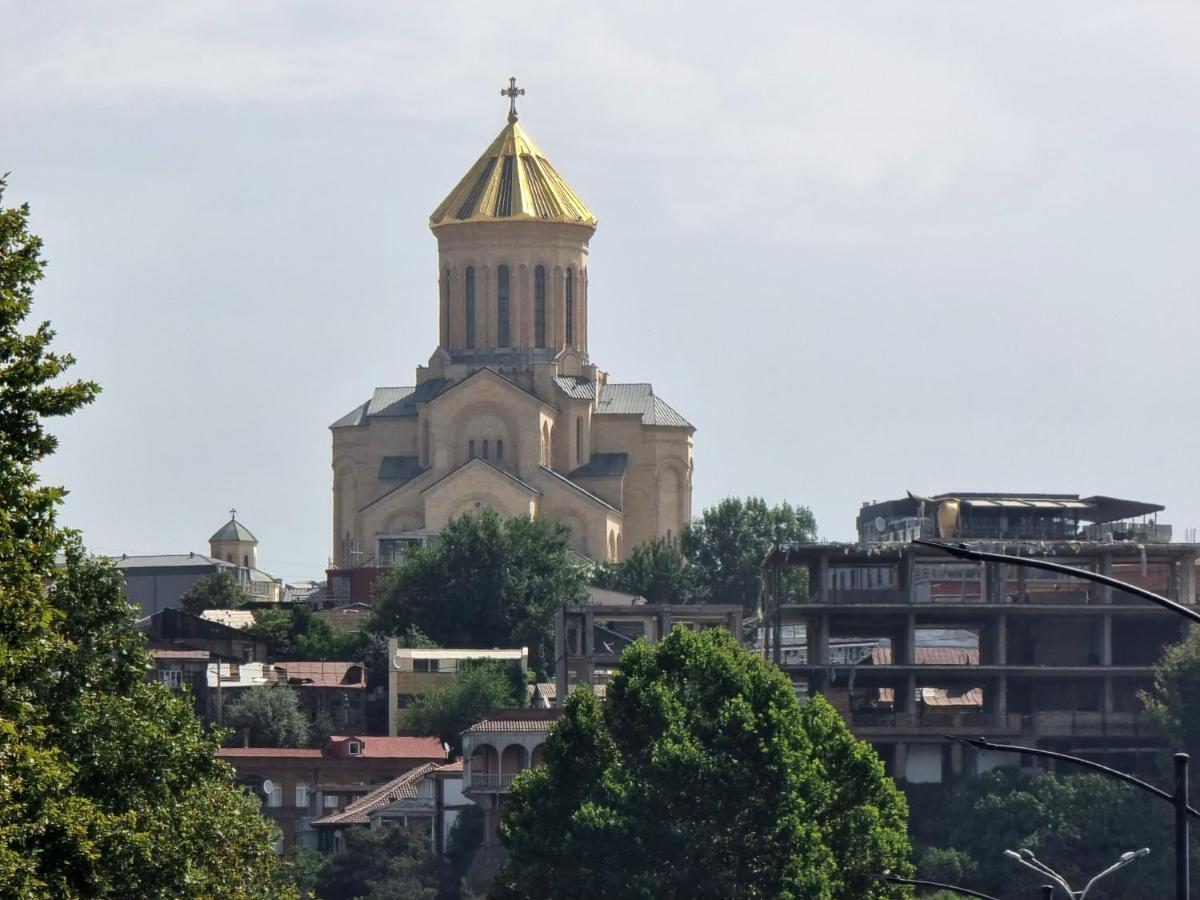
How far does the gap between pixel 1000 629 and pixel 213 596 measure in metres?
44.2

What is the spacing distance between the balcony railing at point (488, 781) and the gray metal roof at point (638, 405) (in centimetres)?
5110

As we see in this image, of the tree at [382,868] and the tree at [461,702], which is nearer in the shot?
the tree at [382,868]

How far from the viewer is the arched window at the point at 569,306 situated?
160500 mm

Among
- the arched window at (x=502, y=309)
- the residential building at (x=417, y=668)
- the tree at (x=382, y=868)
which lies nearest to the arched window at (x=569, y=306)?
the arched window at (x=502, y=309)

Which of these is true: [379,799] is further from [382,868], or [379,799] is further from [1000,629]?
[1000,629]

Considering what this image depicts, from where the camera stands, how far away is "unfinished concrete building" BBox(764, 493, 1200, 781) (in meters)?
115

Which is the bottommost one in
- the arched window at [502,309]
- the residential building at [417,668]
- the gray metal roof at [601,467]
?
the residential building at [417,668]

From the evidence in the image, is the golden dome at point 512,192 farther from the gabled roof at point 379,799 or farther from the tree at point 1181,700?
the tree at point 1181,700

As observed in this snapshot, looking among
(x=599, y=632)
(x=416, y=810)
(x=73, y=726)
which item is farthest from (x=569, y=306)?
(x=73, y=726)

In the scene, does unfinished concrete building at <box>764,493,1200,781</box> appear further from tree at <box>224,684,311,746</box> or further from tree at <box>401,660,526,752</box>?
tree at <box>224,684,311,746</box>

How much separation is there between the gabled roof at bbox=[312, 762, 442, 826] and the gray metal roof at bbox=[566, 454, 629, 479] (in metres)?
44.3

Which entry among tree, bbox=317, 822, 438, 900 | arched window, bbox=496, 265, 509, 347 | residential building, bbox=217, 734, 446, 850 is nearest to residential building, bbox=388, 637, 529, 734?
residential building, bbox=217, 734, 446, 850

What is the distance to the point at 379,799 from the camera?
114188 millimetres

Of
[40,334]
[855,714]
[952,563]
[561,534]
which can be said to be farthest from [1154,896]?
[40,334]
